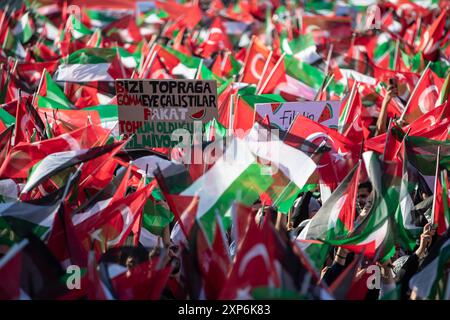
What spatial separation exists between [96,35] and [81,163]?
8551 mm

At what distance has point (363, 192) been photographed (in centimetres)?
738

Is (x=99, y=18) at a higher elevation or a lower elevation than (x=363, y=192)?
lower

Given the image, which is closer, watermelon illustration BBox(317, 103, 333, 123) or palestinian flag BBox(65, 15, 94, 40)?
watermelon illustration BBox(317, 103, 333, 123)

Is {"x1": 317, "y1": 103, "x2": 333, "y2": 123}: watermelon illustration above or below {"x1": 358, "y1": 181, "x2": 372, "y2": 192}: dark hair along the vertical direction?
below

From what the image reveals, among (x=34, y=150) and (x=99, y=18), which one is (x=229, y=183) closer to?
(x=34, y=150)

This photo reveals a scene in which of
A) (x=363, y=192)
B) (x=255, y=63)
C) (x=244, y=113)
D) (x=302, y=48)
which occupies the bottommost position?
(x=302, y=48)

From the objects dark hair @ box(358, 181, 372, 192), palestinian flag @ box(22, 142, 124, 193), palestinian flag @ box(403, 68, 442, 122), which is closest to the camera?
palestinian flag @ box(22, 142, 124, 193)

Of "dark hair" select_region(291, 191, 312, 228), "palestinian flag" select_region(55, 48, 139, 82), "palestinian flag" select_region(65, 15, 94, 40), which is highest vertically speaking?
"dark hair" select_region(291, 191, 312, 228)

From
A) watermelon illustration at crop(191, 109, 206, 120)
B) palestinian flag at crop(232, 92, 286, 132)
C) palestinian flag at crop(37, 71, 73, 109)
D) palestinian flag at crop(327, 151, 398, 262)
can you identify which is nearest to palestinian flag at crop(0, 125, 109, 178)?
watermelon illustration at crop(191, 109, 206, 120)

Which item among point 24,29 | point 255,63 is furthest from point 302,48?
point 24,29

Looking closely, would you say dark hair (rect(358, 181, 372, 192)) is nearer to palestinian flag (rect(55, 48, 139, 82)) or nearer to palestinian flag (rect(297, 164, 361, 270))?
palestinian flag (rect(297, 164, 361, 270))

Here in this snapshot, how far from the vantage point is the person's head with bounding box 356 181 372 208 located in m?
7.34

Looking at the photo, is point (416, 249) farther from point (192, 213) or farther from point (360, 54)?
point (360, 54)

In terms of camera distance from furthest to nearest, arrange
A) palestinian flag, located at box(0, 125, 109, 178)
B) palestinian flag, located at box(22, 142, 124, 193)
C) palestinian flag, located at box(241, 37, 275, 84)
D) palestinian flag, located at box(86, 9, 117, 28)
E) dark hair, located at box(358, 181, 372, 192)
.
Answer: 1. palestinian flag, located at box(86, 9, 117, 28)
2. palestinian flag, located at box(241, 37, 275, 84)
3. dark hair, located at box(358, 181, 372, 192)
4. palestinian flag, located at box(0, 125, 109, 178)
5. palestinian flag, located at box(22, 142, 124, 193)
